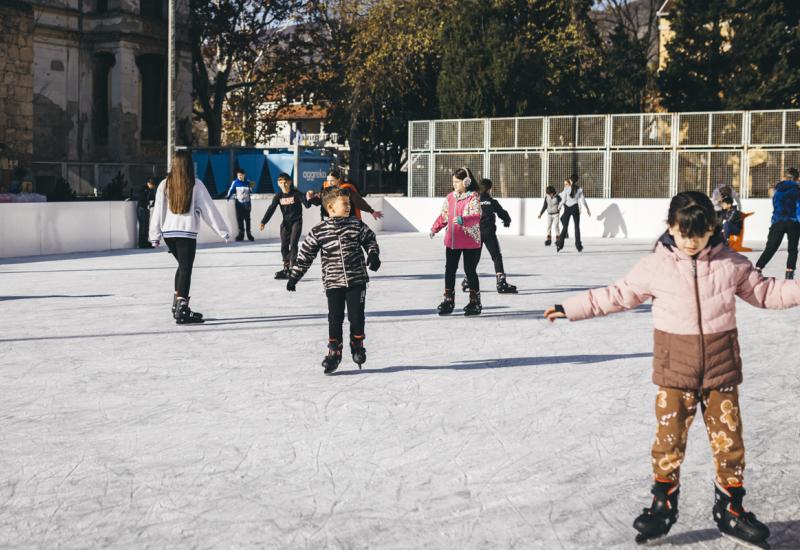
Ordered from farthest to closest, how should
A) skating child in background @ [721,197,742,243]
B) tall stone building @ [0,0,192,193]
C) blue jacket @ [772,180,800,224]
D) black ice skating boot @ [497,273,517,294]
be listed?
tall stone building @ [0,0,192,193] → skating child in background @ [721,197,742,243] → blue jacket @ [772,180,800,224] → black ice skating boot @ [497,273,517,294]

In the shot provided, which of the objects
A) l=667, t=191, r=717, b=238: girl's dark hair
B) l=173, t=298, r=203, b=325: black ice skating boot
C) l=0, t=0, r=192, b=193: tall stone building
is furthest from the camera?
l=0, t=0, r=192, b=193: tall stone building

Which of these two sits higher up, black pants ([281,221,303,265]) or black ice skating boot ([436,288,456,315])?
black pants ([281,221,303,265])

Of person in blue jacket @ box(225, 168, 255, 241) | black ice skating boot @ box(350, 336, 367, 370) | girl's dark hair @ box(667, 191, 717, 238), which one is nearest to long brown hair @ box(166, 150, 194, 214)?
black ice skating boot @ box(350, 336, 367, 370)

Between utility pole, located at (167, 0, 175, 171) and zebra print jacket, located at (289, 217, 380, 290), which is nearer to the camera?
zebra print jacket, located at (289, 217, 380, 290)

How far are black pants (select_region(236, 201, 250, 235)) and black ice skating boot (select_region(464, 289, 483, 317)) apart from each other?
15038 millimetres

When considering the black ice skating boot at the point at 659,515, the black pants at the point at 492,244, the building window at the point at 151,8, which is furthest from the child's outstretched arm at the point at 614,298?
the building window at the point at 151,8

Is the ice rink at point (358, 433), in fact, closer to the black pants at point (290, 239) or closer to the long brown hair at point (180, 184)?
the long brown hair at point (180, 184)

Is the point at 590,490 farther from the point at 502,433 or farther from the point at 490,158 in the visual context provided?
the point at 490,158

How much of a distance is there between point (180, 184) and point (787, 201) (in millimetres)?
8642

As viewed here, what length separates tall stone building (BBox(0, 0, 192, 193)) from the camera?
115 ft

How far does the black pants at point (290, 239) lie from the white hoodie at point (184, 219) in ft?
12.5

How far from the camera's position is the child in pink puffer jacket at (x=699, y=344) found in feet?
13.2

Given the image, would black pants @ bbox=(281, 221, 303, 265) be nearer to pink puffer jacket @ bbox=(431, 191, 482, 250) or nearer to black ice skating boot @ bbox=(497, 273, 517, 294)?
black ice skating boot @ bbox=(497, 273, 517, 294)

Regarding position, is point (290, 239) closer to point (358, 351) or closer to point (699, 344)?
point (358, 351)
